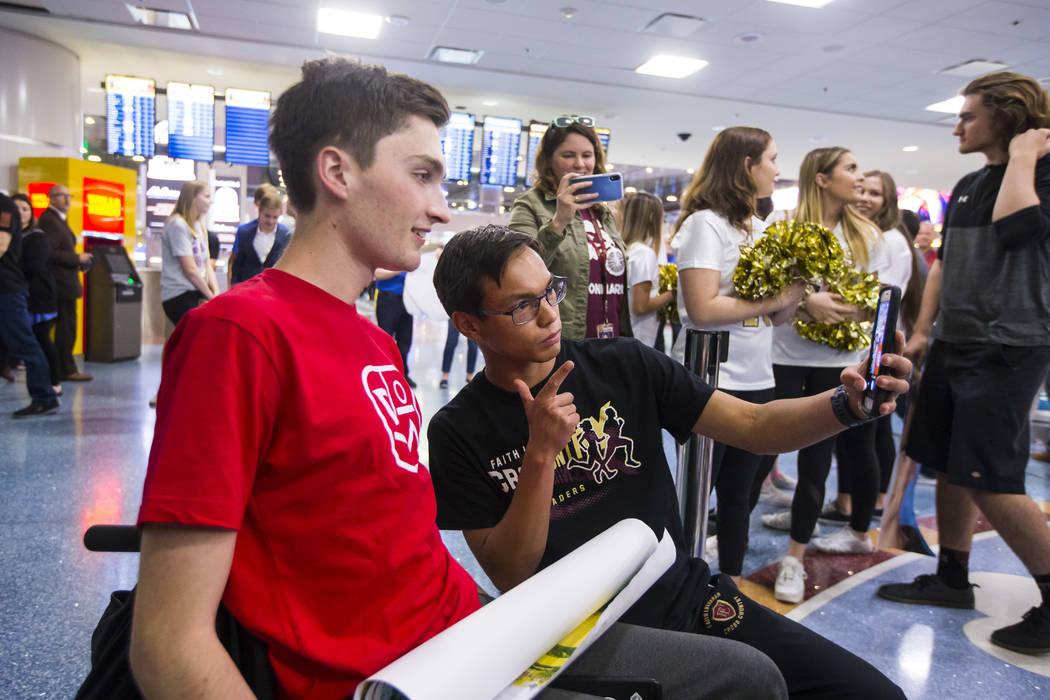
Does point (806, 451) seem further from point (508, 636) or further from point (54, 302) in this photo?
point (54, 302)

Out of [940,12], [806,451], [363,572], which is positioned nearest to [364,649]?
[363,572]

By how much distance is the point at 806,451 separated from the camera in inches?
104

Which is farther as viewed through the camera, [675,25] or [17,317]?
[675,25]

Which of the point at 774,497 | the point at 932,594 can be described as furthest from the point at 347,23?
the point at 932,594

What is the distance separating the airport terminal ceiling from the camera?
21.4 ft

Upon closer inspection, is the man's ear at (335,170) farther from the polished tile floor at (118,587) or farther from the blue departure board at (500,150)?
the blue departure board at (500,150)

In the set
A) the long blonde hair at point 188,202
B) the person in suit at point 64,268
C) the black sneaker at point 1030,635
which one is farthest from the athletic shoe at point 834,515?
the person in suit at point 64,268

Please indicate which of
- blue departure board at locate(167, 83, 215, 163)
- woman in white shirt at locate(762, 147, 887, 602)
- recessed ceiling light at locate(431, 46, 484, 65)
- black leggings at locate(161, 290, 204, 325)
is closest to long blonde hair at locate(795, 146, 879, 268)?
woman in white shirt at locate(762, 147, 887, 602)

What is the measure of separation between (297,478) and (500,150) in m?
9.51

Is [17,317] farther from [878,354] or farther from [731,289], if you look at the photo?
[878,354]

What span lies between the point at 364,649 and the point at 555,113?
35.7ft

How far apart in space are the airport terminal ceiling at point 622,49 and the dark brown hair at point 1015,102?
3.98 metres

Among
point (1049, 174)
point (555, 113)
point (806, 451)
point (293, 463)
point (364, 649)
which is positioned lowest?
point (806, 451)

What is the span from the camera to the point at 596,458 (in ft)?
4.40
